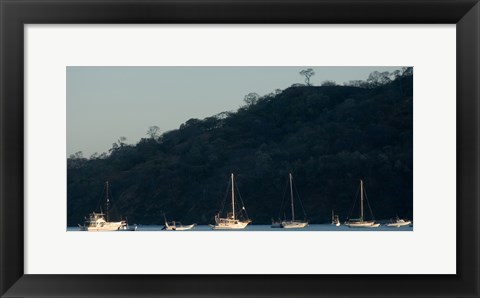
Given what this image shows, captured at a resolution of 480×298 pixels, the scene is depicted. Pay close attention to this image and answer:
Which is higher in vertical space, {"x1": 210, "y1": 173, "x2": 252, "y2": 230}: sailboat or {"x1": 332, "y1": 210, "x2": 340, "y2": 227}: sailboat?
{"x1": 210, "y1": 173, "x2": 252, "y2": 230}: sailboat

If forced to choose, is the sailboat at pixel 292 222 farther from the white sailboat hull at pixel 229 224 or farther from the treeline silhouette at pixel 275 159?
the white sailboat hull at pixel 229 224

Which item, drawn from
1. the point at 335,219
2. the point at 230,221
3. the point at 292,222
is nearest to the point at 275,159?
the point at 335,219

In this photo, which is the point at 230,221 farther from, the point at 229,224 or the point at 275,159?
the point at 275,159

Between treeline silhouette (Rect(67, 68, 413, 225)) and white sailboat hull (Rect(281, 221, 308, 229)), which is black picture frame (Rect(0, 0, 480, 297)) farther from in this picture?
treeline silhouette (Rect(67, 68, 413, 225))

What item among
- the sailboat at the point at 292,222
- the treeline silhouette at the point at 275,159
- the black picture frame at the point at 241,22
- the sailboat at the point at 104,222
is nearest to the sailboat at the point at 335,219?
the treeline silhouette at the point at 275,159

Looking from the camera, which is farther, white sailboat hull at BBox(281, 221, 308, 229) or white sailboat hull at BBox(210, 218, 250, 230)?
white sailboat hull at BBox(281, 221, 308, 229)

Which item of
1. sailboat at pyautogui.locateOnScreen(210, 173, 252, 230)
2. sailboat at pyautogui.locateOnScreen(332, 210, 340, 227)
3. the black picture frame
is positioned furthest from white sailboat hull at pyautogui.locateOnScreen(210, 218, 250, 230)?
the black picture frame
